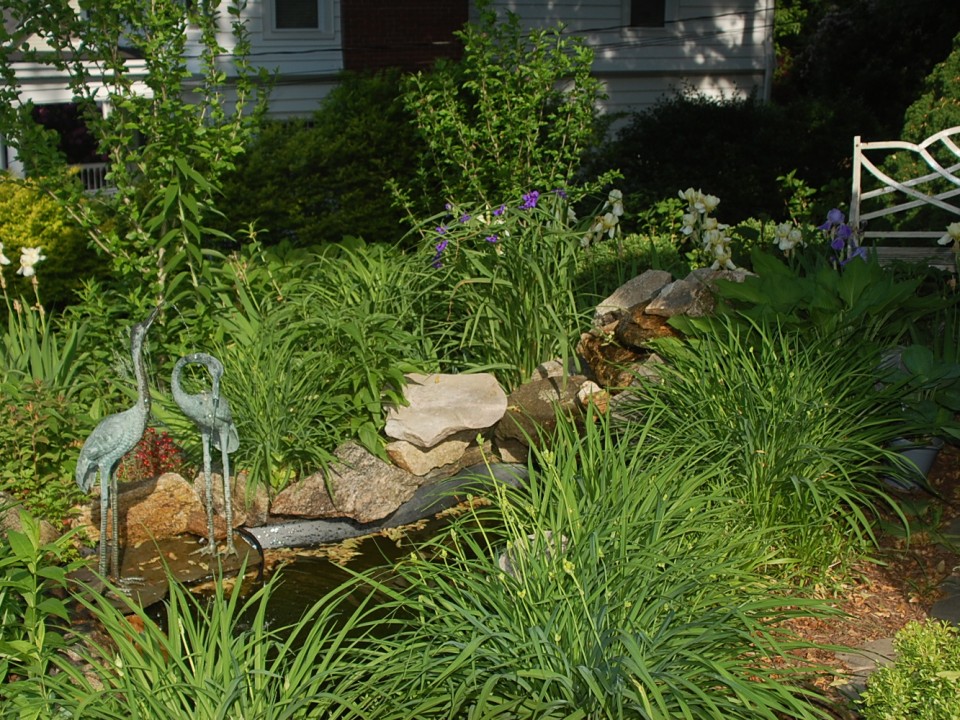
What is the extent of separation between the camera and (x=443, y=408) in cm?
580

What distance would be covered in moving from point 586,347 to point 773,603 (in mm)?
3402

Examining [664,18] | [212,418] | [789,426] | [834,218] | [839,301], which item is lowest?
[212,418]

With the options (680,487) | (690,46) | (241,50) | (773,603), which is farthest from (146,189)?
(690,46)

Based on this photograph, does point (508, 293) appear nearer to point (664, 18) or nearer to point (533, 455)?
point (533, 455)

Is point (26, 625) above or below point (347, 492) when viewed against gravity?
above

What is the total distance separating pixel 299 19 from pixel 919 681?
1338 centimetres

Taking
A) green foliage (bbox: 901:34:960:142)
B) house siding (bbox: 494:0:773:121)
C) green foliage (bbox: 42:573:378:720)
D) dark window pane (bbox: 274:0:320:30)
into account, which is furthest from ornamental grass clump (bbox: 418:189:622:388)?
house siding (bbox: 494:0:773:121)

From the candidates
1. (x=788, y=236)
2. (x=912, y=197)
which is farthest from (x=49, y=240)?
(x=912, y=197)

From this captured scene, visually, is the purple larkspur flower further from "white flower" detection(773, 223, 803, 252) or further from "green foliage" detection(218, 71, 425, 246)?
"green foliage" detection(218, 71, 425, 246)

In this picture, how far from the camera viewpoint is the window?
563 inches

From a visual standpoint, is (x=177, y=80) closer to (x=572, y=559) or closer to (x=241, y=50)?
(x=241, y=50)

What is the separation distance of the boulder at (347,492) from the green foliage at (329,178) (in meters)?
5.77

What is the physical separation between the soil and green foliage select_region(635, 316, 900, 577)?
11cm

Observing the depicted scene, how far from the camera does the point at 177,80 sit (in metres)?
5.86
